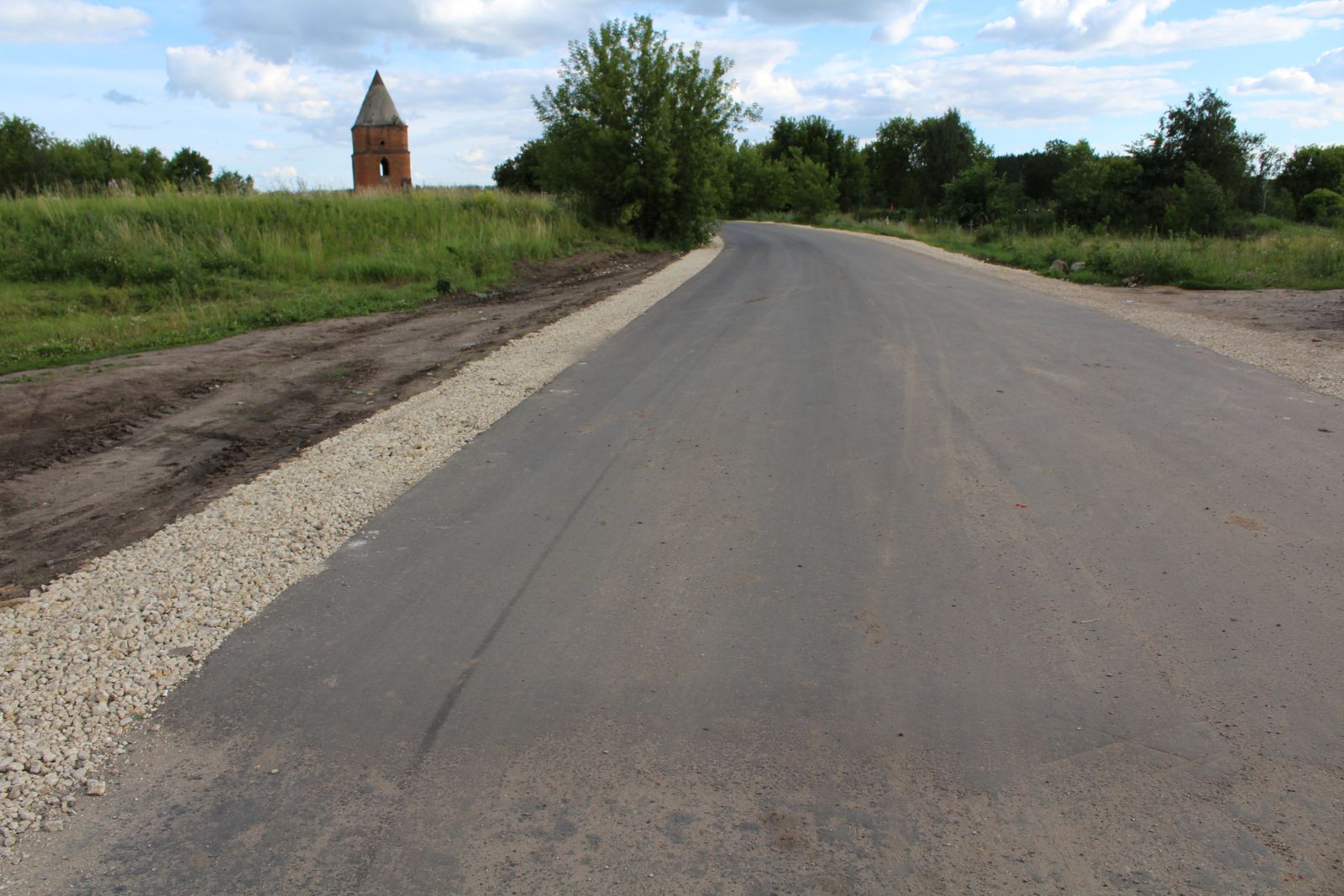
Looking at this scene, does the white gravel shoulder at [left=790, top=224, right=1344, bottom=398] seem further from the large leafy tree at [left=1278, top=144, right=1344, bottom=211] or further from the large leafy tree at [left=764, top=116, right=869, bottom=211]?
the large leafy tree at [left=764, top=116, right=869, bottom=211]

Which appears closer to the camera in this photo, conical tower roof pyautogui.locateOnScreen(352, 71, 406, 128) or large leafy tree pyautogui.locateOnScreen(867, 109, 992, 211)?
conical tower roof pyautogui.locateOnScreen(352, 71, 406, 128)

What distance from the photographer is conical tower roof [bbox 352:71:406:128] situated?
2165 inches

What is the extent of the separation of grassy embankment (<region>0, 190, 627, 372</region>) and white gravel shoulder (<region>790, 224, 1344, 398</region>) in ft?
38.6

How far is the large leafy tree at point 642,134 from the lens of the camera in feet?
97.9

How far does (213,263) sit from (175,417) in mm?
9534

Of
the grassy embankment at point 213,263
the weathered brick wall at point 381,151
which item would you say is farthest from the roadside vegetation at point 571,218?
the weathered brick wall at point 381,151

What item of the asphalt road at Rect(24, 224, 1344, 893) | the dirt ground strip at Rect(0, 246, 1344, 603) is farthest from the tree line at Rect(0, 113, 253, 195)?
the asphalt road at Rect(24, 224, 1344, 893)

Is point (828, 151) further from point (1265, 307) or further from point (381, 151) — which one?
point (1265, 307)

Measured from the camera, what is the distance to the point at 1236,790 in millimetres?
2918

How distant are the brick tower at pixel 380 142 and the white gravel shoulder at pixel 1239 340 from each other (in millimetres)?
47657

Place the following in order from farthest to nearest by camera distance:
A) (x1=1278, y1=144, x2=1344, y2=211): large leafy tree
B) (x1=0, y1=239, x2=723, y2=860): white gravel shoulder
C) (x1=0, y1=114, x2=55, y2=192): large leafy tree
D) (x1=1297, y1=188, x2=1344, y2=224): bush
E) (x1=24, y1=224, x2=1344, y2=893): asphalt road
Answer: (x1=1278, y1=144, x2=1344, y2=211): large leafy tree, (x1=0, y1=114, x2=55, y2=192): large leafy tree, (x1=1297, y1=188, x2=1344, y2=224): bush, (x1=0, y1=239, x2=723, y2=860): white gravel shoulder, (x1=24, y1=224, x2=1344, y2=893): asphalt road

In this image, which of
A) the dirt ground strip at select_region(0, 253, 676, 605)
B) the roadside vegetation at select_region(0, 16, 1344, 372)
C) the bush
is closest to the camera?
the dirt ground strip at select_region(0, 253, 676, 605)

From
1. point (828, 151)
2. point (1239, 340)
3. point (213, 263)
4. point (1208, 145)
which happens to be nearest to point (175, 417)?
point (213, 263)

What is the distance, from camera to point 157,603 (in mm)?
4289
